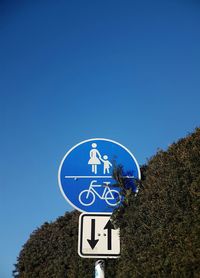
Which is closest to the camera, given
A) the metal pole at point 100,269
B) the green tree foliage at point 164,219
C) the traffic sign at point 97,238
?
the green tree foliage at point 164,219

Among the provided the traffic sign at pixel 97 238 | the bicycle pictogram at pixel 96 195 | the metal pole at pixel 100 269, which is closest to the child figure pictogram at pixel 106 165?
the bicycle pictogram at pixel 96 195

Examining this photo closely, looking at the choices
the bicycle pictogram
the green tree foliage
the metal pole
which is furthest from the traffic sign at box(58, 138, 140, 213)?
the metal pole

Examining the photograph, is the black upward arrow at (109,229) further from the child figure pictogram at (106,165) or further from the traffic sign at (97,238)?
the child figure pictogram at (106,165)

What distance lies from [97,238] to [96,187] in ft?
1.64

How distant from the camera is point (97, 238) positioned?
4379 mm

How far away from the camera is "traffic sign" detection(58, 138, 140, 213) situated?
4574 mm

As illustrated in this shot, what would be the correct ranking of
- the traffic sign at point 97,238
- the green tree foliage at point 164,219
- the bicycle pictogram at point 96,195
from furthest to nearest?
1. the bicycle pictogram at point 96,195
2. the traffic sign at point 97,238
3. the green tree foliage at point 164,219

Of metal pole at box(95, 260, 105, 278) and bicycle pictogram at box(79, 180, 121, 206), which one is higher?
bicycle pictogram at box(79, 180, 121, 206)

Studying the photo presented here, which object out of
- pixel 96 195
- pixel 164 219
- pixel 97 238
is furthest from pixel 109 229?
pixel 164 219

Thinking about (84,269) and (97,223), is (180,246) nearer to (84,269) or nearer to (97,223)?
(97,223)

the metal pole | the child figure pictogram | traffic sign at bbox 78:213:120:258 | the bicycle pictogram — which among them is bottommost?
the metal pole

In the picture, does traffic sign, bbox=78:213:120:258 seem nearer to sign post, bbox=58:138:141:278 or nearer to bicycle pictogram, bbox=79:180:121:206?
sign post, bbox=58:138:141:278

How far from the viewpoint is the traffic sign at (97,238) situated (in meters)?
4.33

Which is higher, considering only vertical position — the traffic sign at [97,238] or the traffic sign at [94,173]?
the traffic sign at [94,173]
